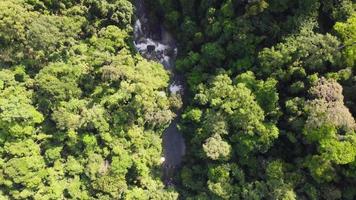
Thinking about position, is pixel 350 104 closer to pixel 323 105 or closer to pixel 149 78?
pixel 323 105

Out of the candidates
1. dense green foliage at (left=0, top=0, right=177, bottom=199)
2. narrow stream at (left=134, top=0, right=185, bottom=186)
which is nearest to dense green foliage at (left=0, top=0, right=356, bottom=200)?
dense green foliage at (left=0, top=0, right=177, bottom=199)

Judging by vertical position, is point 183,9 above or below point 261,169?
above

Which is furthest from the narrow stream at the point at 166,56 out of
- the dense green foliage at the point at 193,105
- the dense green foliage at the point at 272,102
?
the dense green foliage at the point at 272,102

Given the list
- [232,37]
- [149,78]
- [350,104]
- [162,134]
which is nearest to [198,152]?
[162,134]

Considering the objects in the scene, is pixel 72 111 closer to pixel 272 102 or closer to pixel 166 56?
pixel 166 56

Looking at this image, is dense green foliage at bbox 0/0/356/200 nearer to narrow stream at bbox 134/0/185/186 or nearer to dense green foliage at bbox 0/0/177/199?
dense green foliage at bbox 0/0/177/199

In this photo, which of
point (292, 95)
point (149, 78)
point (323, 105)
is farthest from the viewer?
point (149, 78)

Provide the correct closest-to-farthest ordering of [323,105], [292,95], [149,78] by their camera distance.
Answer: [323,105]
[292,95]
[149,78]
